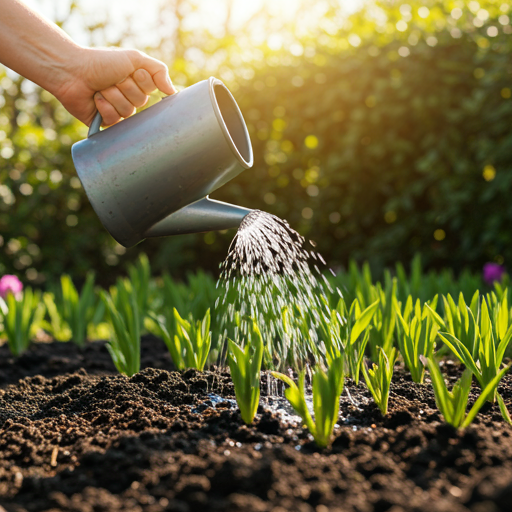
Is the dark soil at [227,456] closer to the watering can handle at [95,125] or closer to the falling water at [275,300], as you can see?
the falling water at [275,300]

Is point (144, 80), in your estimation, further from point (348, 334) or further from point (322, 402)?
point (322, 402)

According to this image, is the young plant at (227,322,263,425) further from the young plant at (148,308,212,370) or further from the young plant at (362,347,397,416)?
the young plant at (148,308,212,370)

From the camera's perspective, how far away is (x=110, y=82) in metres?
1.63

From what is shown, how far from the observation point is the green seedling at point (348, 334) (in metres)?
1.47

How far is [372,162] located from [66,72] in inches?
119

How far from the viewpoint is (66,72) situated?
1.62 m

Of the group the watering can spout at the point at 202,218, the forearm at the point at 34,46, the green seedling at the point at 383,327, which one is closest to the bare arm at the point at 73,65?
the forearm at the point at 34,46

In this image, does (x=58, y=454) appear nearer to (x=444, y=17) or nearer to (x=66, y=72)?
(x=66, y=72)

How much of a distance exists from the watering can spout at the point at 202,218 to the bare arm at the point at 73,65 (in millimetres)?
442

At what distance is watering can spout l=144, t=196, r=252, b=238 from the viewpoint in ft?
4.88

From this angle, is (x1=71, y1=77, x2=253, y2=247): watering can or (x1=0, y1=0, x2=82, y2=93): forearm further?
(x1=0, y1=0, x2=82, y2=93): forearm

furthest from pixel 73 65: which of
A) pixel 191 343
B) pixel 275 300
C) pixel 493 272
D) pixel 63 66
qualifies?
pixel 493 272

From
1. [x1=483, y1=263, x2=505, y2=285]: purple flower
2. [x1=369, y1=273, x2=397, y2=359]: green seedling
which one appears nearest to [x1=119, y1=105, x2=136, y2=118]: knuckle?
[x1=369, y1=273, x2=397, y2=359]: green seedling

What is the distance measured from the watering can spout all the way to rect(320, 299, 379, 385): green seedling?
392 mm
